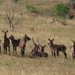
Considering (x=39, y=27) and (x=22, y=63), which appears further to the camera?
(x=39, y=27)

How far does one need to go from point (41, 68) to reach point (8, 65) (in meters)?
1.69

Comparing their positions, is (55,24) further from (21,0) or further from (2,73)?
(21,0)

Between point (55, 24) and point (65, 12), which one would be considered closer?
point (55, 24)

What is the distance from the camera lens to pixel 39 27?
30.5 meters

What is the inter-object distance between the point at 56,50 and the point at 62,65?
2561 millimetres

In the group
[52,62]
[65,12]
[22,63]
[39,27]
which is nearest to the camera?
[22,63]

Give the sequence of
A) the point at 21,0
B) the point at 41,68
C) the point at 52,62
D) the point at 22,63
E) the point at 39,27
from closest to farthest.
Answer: the point at 41,68 → the point at 22,63 → the point at 52,62 → the point at 39,27 → the point at 21,0

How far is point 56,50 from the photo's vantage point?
15.1m

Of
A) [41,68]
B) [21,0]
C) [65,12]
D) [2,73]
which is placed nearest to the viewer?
[2,73]

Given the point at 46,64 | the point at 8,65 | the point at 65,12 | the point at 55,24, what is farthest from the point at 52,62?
the point at 65,12

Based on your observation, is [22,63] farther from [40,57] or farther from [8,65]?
[40,57]

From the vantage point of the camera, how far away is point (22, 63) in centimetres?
1251

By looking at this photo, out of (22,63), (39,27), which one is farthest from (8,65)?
(39,27)

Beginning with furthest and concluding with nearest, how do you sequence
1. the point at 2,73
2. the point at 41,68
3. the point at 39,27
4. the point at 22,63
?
1. the point at 39,27
2. the point at 22,63
3. the point at 41,68
4. the point at 2,73
